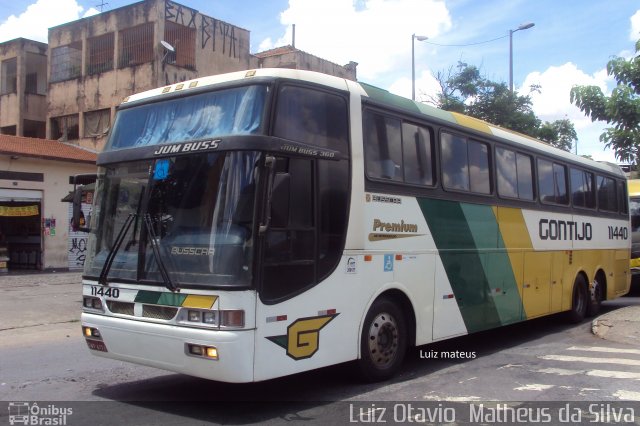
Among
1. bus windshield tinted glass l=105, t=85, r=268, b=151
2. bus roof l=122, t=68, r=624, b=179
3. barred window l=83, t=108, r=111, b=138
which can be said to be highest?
barred window l=83, t=108, r=111, b=138

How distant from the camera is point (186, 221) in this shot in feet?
17.6

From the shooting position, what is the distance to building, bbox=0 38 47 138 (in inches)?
1189

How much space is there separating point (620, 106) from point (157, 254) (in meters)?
11.6

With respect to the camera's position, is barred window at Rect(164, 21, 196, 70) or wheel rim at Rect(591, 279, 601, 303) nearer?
wheel rim at Rect(591, 279, 601, 303)

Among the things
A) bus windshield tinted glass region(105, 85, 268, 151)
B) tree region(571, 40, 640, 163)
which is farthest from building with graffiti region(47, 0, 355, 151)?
bus windshield tinted glass region(105, 85, 268, 151)

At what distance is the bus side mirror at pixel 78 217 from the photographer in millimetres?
6281

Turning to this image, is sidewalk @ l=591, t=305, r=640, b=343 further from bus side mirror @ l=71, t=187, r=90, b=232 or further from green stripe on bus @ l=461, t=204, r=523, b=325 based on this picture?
bus side mirror @ l=71, t=187, r=90, b=232

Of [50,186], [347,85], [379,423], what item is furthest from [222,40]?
[379,423]

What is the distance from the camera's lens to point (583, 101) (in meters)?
13.6

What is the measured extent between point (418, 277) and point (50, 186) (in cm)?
1851

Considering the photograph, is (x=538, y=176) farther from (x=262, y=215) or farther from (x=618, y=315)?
(x=262, y=215)

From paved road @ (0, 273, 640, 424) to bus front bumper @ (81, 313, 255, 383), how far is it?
50 centimetres

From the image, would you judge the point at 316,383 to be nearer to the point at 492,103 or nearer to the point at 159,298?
the point at 159,298

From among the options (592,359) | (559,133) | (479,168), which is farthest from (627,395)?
(559,133)
